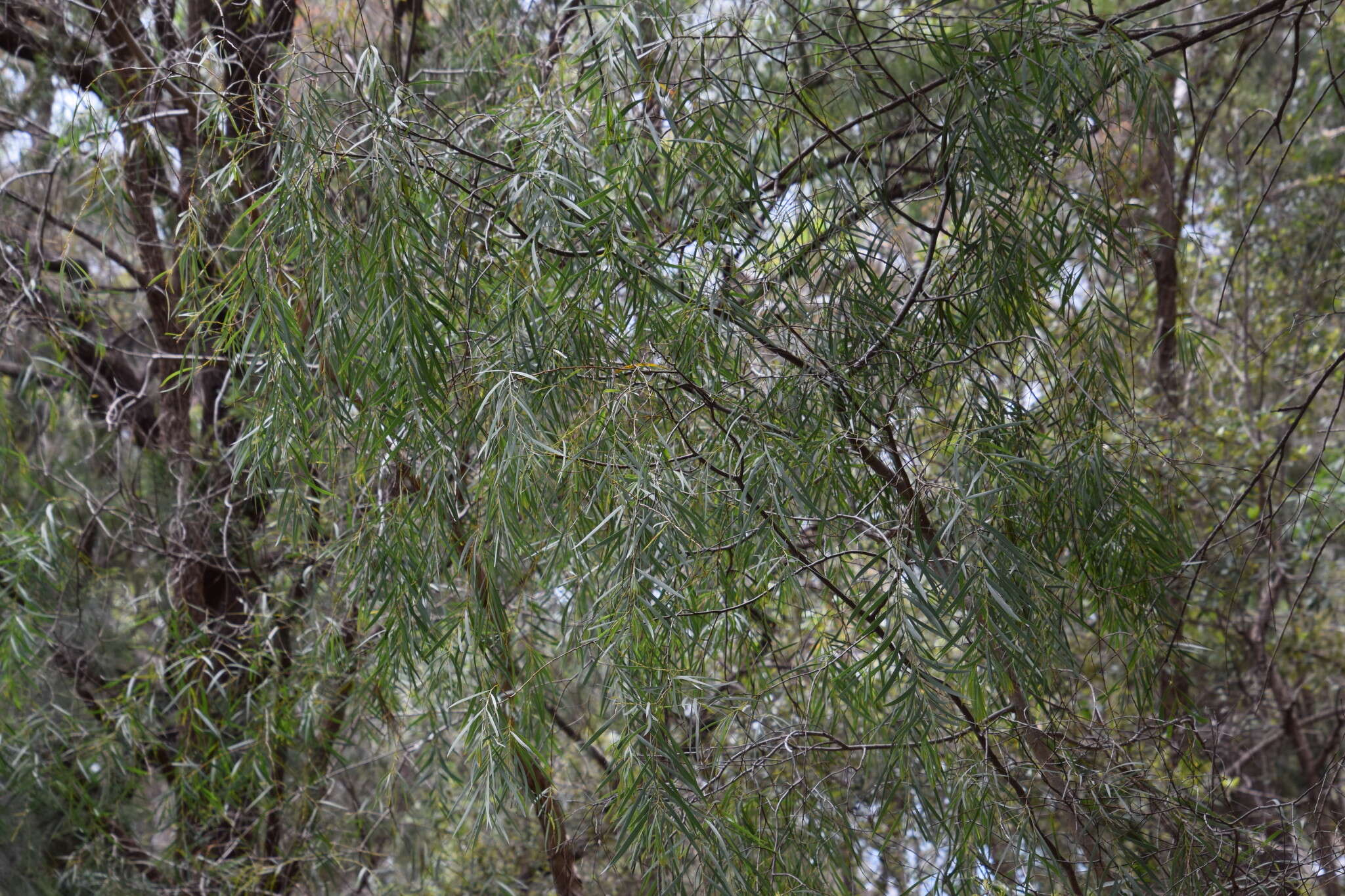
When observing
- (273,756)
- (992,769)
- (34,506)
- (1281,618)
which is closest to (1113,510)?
(992,769)

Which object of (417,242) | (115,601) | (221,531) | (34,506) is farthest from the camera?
(115,601)

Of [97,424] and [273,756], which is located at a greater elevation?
[97,424]

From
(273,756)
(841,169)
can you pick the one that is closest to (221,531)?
(273,756)

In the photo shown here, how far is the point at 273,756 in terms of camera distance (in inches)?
93.7

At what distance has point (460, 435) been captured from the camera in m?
1.44

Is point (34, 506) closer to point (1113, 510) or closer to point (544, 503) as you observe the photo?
point (544, 503)

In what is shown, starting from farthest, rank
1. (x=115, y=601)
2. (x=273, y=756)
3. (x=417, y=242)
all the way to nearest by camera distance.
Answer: (x=115, y=601), (x=273, y=756), (x=417, y=242)

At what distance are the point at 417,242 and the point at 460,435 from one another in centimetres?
27

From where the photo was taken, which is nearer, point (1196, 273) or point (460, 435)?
point (460, 435)

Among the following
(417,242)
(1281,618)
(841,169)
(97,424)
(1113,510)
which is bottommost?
(97,424)

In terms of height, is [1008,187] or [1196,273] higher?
[1196,273]

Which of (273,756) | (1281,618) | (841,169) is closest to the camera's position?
(841,169)

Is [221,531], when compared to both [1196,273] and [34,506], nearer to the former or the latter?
[34,506]

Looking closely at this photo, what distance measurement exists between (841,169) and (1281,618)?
2.90 metres
